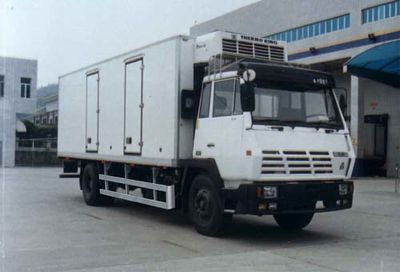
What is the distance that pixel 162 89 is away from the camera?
11.0 meters

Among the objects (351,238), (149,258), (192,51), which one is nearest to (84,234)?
(149,258)

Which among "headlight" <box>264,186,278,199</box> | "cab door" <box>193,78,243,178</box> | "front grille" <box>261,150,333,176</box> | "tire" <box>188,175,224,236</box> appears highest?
"cab door" <box>193,78,243,178</box>

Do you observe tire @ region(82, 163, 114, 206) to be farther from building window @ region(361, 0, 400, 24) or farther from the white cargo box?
building window @ region(361, 0, 400, 24)

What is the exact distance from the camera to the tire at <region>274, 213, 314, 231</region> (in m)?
10.8

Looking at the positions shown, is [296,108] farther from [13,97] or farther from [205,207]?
[13,97]

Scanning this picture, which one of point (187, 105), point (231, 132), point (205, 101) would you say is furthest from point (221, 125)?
point (187, 105)

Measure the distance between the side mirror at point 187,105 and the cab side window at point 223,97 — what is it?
2.44 ft

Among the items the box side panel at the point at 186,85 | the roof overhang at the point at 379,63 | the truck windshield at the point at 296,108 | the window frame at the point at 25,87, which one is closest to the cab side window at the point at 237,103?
the truck windshield at the point at 296,108

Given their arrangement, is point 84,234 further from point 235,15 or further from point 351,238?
point 235,15

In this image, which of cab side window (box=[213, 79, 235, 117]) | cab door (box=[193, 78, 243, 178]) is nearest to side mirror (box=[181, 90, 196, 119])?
cab door (box=[193, 78, 243, 178])

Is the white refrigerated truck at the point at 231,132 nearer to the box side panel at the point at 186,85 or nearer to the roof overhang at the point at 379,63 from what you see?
→ the box side panel at the point at 186,85

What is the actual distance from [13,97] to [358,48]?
83.7ft

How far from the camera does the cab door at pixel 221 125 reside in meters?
9.27

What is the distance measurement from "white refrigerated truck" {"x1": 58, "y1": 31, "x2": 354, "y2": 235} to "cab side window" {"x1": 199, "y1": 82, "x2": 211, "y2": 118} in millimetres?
20
